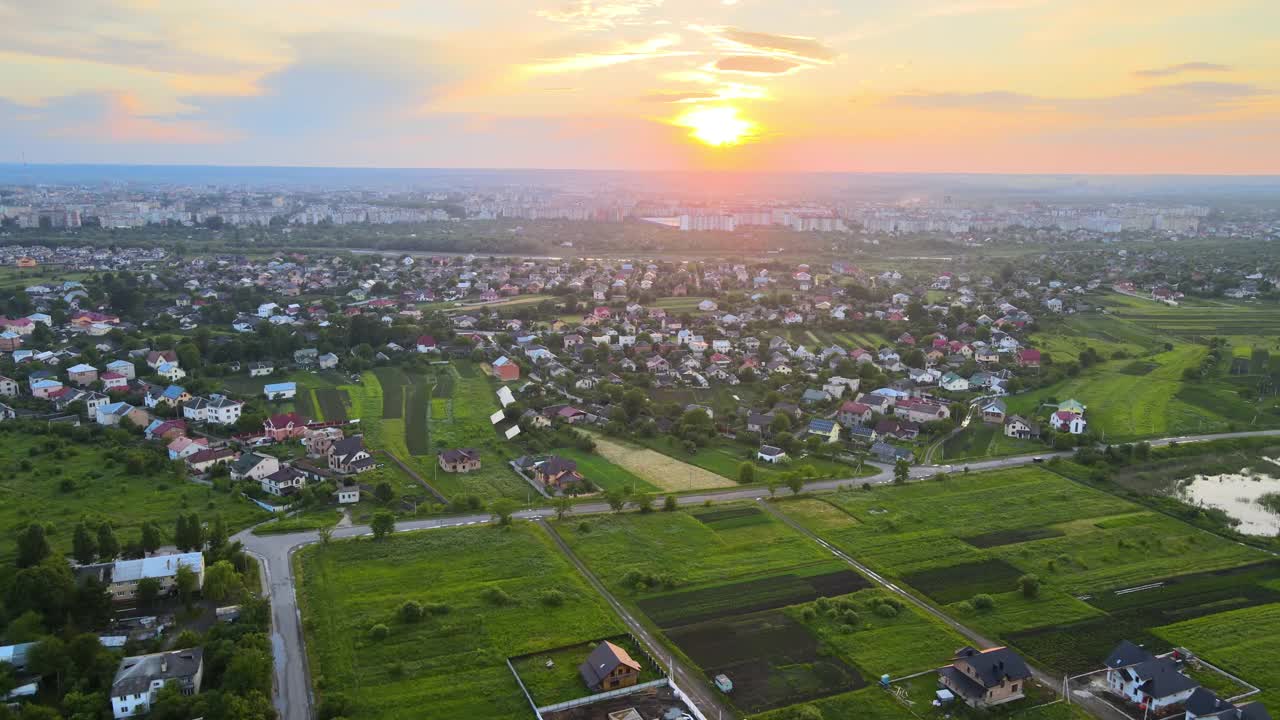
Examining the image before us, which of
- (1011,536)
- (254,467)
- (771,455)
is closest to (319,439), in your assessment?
(254,467)

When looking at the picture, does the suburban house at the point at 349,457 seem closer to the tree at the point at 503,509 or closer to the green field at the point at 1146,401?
the tree at the point at 503,509

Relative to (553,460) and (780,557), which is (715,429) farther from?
(780,557)

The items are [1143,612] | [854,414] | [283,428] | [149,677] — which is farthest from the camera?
[854,414]

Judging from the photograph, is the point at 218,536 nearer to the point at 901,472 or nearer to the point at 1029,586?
the point at 1029,586

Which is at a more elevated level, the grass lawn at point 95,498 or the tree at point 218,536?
the tree at point 218,536

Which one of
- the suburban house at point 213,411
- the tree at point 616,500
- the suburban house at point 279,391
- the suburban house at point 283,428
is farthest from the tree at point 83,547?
the suburban house at point 279,391

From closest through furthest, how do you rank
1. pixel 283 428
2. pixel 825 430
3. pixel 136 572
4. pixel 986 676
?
pixel 986 676
pixel 136 572
pixel 283 428
pixel 825 430

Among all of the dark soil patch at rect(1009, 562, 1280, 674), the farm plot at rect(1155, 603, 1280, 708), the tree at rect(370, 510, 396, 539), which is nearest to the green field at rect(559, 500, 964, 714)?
the dark soil patch at rect(1009, 562, 1280, 674)
